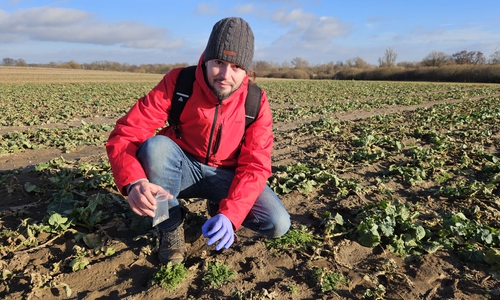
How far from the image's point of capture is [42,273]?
288 cm

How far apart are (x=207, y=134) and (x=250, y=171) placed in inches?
20.5

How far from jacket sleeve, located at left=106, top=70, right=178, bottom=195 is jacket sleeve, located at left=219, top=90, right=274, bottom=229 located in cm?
76

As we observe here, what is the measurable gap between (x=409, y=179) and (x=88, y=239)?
13.9 feet

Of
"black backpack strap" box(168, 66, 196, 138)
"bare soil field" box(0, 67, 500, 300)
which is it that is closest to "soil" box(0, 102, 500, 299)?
"bare soil field" box(0, 67, 500, 300)

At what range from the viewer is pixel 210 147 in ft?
10.4

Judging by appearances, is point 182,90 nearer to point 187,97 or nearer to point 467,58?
point 187,97

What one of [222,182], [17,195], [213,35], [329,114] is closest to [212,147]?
[222,182]

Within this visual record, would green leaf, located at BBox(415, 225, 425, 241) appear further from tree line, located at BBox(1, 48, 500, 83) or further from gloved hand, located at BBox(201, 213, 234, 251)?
tree line, located at BBox(1, 48, 500, 83)

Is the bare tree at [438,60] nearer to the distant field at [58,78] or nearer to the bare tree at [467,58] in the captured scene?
the bare tree at [467,58]

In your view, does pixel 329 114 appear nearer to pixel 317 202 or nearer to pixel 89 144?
pixel 89 144

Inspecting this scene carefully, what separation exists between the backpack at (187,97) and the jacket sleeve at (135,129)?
6 centimetres

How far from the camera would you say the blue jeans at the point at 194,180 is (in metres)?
2.97

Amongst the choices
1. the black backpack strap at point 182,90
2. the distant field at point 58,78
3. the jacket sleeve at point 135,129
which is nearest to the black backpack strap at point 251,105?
Result: the black backpack strap at point 182,90

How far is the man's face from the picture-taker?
9.49ft
